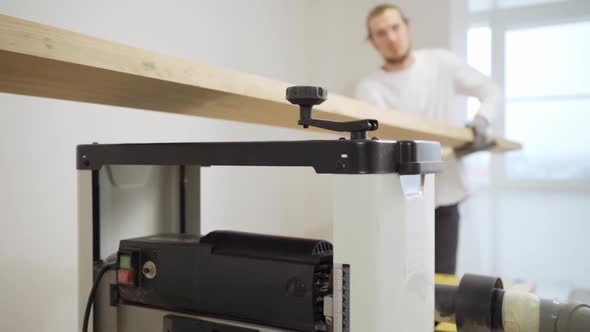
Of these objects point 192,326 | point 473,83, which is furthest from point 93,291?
point 473,83

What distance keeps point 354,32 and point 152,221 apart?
98.3 inches

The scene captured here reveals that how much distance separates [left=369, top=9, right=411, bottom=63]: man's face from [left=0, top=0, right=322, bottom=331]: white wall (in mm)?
629

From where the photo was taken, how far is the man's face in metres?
2.57

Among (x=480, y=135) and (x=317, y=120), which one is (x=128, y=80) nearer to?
(x=317, y=120)

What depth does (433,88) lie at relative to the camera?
2.65m

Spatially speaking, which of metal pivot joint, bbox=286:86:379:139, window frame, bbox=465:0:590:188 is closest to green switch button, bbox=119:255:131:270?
metal pivot joint, bbox=286:86:379:139

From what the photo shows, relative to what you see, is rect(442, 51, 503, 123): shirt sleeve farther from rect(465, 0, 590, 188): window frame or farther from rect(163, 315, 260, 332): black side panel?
rect(163, 315, 260, 332): black side panel

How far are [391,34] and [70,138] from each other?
1630mm

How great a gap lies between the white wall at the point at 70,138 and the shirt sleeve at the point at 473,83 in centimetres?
102

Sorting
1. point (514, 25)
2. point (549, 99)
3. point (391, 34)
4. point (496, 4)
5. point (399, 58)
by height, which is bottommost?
point (549, 99)

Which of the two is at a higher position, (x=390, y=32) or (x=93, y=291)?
(x=390, y=32)

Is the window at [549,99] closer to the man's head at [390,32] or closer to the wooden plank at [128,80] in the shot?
the man's head at [390,32]

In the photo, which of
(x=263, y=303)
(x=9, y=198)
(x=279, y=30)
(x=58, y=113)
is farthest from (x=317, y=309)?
(x=279, y=30)

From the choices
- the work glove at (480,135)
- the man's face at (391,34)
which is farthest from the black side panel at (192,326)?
the man's face at (391,34)
